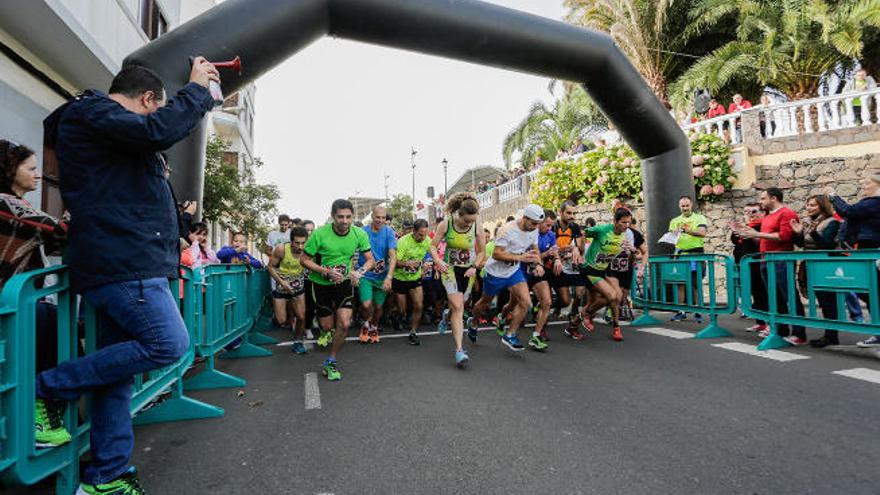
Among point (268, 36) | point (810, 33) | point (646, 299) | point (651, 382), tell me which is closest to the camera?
point (651, 382)

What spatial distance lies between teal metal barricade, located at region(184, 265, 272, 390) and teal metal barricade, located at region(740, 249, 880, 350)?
619cm

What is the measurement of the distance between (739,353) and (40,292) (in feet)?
21.8

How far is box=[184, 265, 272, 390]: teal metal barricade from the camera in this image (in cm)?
476

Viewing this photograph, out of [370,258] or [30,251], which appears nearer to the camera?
[30,251]

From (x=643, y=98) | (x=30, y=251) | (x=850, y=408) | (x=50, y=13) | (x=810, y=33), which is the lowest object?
(x=850, y=408)

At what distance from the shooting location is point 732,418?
147 inches

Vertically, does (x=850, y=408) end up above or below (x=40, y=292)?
below

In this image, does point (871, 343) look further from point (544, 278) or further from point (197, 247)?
point (197, 247)

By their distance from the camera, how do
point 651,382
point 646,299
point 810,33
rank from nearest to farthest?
1. point 651,382
2. point 646,299
3. point 810,33

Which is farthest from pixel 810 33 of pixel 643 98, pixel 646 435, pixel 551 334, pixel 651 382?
pixel 646 435

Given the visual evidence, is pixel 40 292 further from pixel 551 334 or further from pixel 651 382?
pixel 551 334

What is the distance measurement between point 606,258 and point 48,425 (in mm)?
6670

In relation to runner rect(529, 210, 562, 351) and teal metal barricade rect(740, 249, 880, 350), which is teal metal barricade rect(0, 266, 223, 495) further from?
teal metal barricade rect(740, 249, 880, 350)

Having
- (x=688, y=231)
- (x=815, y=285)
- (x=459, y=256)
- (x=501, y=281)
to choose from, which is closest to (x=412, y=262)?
(x=459, y=256)
